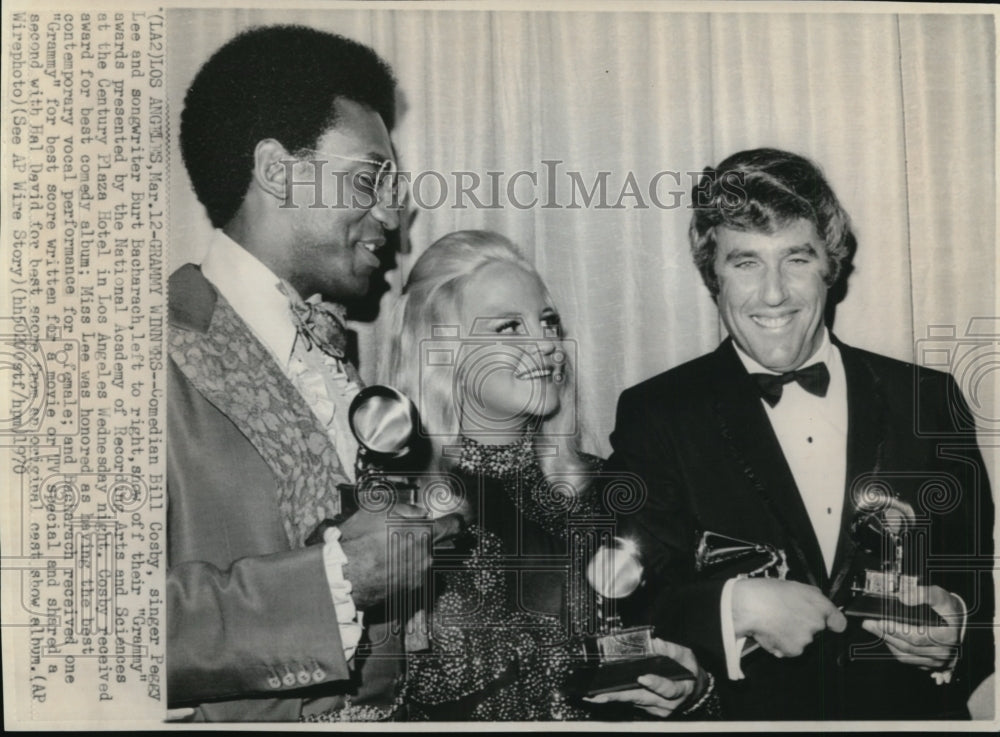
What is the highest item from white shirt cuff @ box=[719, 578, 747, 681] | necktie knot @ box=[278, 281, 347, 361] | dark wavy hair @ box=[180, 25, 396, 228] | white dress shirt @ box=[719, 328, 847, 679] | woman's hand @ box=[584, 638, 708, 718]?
dark wavy hair @ box=[180, 25, 396, 228]

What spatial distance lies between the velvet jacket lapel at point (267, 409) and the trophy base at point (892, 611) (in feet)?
5.17

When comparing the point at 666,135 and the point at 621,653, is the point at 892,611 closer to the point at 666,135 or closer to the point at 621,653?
the point at 621,653

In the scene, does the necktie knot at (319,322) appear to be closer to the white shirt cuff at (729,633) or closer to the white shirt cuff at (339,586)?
the white shirt cuff at (339,586)

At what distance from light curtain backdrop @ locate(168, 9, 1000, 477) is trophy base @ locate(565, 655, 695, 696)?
0.62m

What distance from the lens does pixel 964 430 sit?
3186 millimetres

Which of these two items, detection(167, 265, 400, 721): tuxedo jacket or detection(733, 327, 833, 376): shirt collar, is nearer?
detection(167, 265, 400, 721): tuxedo jacket

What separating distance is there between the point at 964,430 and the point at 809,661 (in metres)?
0.85

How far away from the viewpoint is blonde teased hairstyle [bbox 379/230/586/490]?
3.07 meters

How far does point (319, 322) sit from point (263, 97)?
69 centimetres

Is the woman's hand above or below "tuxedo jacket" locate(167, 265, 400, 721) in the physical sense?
below

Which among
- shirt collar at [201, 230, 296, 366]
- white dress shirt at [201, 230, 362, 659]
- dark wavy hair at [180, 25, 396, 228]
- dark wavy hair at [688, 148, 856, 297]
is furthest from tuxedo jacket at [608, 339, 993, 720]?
dark wavy hair at [180, 25, 396, 228]

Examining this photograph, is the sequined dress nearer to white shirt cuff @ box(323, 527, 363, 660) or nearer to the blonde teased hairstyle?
the blonde teased hairstyle


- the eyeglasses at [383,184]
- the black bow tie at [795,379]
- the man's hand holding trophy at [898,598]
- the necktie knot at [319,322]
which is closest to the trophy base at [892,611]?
the man's hand holding trophy at [898,598]

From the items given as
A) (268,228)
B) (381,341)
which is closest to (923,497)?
(381,341)
